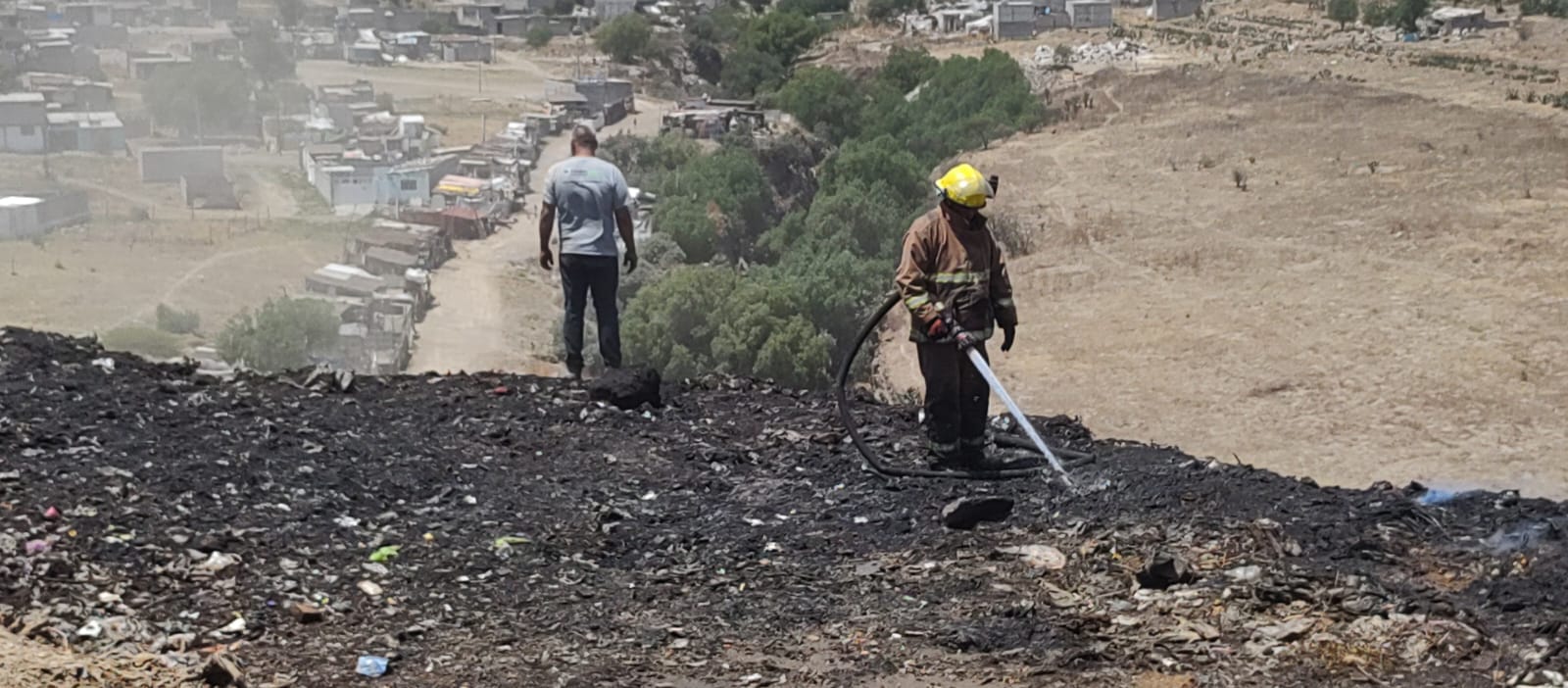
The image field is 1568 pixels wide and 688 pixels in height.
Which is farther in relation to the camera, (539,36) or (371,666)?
→ (539,36)

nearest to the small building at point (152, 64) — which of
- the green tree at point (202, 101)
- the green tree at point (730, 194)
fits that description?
the green tree at point (202, 101)

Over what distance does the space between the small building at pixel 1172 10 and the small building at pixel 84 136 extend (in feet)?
109

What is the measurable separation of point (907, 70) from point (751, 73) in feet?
32.8

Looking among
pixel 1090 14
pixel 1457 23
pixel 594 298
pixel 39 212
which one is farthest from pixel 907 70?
pixel 594 298

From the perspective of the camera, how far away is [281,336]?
83.4 feet

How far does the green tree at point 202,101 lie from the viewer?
5159cm

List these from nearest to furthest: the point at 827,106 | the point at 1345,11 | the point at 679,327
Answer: the point at 679,327
the point at 827,106
the point at 1345,11

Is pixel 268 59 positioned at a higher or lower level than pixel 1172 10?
lower

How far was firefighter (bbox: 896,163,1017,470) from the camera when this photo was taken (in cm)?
739

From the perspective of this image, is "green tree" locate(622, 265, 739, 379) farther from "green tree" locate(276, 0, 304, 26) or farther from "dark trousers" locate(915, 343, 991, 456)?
"green tree" locate(276, 0, 304, 26)

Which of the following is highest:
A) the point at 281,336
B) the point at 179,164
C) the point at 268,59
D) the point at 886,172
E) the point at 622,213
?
the point at 268,59

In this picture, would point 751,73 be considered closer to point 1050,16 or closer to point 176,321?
point 1050,16

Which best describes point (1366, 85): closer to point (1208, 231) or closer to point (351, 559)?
point (1208, 231)

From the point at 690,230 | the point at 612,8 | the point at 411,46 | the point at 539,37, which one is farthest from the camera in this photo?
the point at 612,8
